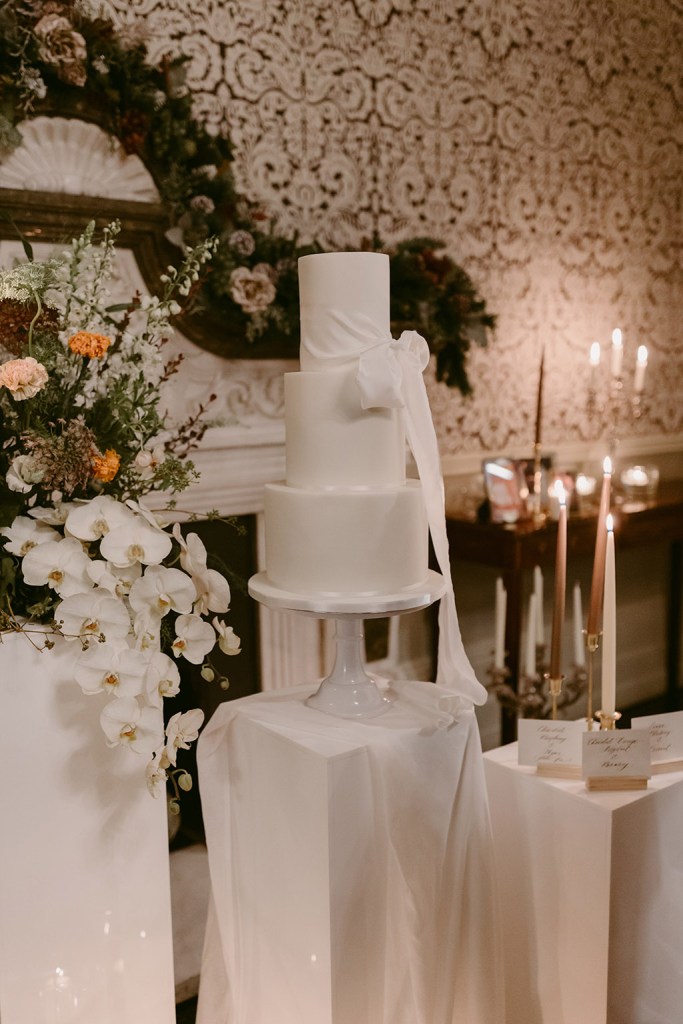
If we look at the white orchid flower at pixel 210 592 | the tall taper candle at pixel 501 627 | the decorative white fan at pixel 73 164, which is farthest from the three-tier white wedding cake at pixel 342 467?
the tall taper candle at pixel 501 627

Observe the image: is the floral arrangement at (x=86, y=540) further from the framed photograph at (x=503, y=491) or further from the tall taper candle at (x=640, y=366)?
the tall taper candle at (x=640, y=366)

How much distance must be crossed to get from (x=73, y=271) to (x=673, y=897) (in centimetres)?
134

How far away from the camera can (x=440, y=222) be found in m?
2.86

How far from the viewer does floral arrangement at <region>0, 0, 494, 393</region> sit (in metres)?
1.84

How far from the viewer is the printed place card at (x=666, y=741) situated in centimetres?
148

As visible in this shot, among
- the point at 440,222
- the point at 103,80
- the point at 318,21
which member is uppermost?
the point at 318,21

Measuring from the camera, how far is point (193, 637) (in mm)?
1104

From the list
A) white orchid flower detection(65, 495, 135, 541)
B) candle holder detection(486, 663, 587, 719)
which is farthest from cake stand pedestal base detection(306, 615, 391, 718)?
candle holder detection(486, 663, 587, 719)

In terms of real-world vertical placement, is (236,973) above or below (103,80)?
below

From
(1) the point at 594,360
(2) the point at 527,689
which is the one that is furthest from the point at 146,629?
(1) the point at 594,360

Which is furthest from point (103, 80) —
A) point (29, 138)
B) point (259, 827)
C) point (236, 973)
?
point (236, 973)

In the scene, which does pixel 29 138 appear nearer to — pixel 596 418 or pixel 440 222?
pixel 440 222

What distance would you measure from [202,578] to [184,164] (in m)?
1.36

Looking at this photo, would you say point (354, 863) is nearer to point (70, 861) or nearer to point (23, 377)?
point (70, 861)
